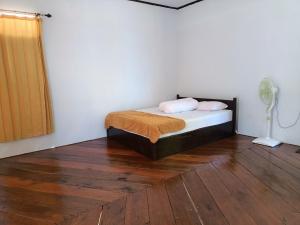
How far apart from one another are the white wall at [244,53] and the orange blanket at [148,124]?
4.96 ft

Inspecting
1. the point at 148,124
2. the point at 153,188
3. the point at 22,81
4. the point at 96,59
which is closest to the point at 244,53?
the point at 148,124

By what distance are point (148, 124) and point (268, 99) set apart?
1880 millimetres

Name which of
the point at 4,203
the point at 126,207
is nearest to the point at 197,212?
the point at 126,207

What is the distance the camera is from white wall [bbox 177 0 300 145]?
332cm

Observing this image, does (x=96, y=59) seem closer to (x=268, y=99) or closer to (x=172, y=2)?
(x=172, y=2)

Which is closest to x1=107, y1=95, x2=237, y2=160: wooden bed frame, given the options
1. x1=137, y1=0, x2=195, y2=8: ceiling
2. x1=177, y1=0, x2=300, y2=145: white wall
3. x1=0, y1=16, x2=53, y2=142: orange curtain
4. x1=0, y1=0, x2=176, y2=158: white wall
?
x1=177, y1=0, x2=300, y2=145: white wall

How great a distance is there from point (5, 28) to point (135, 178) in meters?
2.56

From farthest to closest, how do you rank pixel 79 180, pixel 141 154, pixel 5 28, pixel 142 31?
1. pixel 142 31
2. pixel 141 154
3. pixel 5 28
4. pixel 79 180

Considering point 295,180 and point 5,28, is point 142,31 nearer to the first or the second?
point 5,28

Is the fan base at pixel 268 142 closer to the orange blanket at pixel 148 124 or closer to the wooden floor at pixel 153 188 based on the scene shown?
the wooden floor at pixel 153 188

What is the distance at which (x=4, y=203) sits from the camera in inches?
82.1

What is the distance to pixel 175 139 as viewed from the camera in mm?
3178

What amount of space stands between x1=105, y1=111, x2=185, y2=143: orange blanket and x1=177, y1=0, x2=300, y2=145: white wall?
4.96 feet

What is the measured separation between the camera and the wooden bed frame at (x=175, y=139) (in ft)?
9.96
